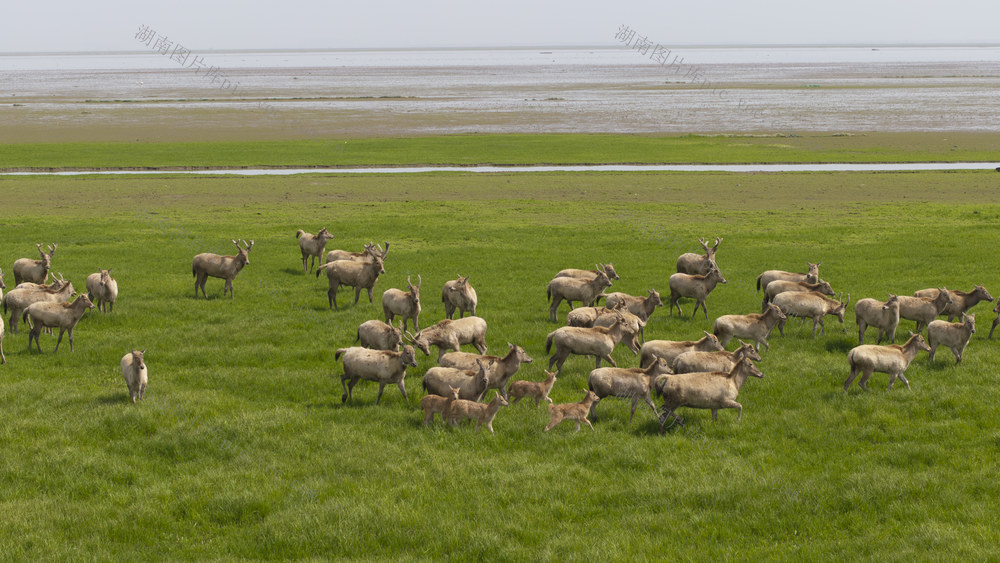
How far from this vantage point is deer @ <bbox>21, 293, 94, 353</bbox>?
715 inches

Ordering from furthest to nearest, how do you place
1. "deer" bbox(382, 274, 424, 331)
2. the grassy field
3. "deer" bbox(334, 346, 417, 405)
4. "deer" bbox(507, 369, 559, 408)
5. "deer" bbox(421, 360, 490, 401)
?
"deer" bbox(382, 274, 424, 331) → "deer" bbox(334, 346, 417, 405) → "deer" bbox(507, 369, 559, 408) → "deer" bbox(421, 360, 490, 401) → the grassy field

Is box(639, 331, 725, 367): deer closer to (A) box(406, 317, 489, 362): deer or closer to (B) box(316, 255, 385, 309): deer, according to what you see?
(A) box(406, 317, 489, 362): deer

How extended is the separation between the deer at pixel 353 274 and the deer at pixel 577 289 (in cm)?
486

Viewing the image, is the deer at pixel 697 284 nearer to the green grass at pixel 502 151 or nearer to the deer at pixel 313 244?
the deer at pixel 313 244

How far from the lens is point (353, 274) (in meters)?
23.2

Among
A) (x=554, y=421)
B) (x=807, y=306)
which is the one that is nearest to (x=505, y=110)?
(x=807, y=306)

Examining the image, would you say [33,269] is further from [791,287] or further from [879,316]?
[879,316]

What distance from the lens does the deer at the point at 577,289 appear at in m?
21.4

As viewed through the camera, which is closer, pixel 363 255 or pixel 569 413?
pixel 569 413

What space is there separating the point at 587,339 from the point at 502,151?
52.3m

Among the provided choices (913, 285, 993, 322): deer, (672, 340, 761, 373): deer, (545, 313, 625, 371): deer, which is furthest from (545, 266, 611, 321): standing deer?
(913, 285, 993, 322): deer

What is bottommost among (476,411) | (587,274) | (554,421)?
(554,421)

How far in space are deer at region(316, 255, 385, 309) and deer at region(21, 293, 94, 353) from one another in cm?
627

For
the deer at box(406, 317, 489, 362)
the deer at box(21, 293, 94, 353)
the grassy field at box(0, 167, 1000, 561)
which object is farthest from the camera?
the deer at box(21, 293, 94, 353)
